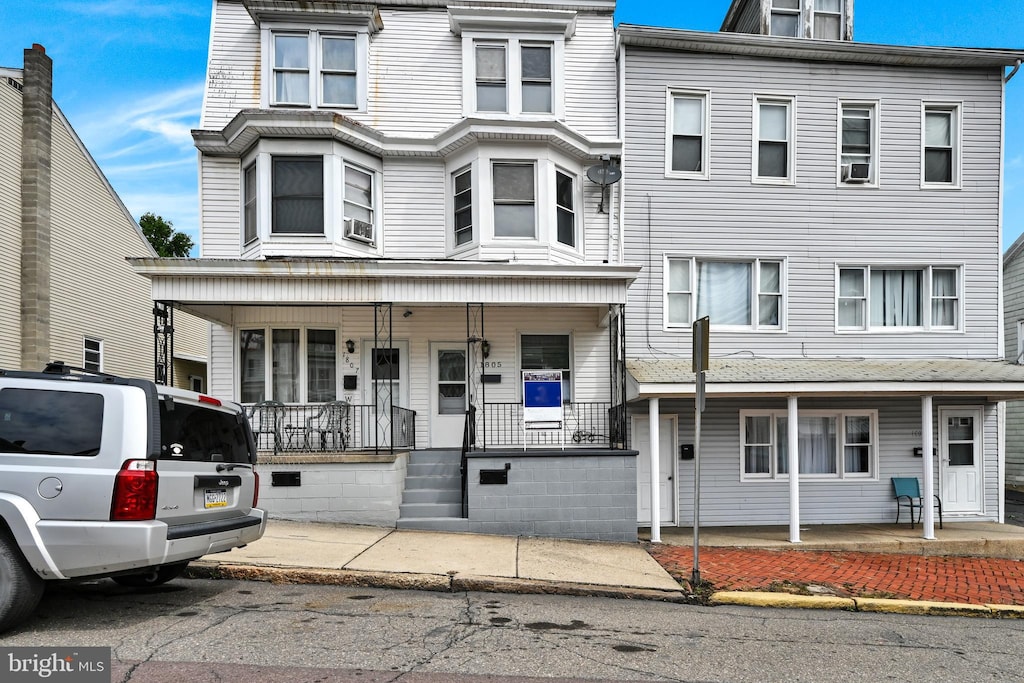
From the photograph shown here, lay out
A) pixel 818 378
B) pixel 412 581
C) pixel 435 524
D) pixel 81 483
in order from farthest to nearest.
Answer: pixel 818 378 < pixel 435 524 < pixel 412 581 < pixel 81 483

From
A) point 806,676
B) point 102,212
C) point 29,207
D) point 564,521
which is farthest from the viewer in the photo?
point 102,212

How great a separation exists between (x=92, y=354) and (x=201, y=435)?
13.7 meters

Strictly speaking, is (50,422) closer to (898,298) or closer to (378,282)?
(378,282)

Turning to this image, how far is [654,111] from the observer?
1389 centimetres

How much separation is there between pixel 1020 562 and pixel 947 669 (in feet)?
24.7

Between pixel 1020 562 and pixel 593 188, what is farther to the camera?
pixel 593 188

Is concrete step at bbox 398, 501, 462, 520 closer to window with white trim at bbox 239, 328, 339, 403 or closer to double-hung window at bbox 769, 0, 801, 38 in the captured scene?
window with white trim at bbox 239, 328, 339, 403

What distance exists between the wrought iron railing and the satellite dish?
526 centimetres

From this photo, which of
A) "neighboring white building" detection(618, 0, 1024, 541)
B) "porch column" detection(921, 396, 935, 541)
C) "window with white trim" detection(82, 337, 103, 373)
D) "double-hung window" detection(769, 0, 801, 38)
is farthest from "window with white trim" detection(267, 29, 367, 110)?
"porch column" detection(921, 396, 935, 541)

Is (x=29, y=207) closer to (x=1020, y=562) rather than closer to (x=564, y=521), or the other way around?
(x=564, y=521)

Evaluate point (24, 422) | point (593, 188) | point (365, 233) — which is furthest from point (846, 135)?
point (24, 422)

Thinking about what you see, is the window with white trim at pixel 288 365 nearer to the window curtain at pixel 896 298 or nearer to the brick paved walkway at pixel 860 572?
the brick paved walkway at pixel 860 572

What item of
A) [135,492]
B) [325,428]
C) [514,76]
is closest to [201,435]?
[135,492]

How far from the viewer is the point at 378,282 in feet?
37.4
